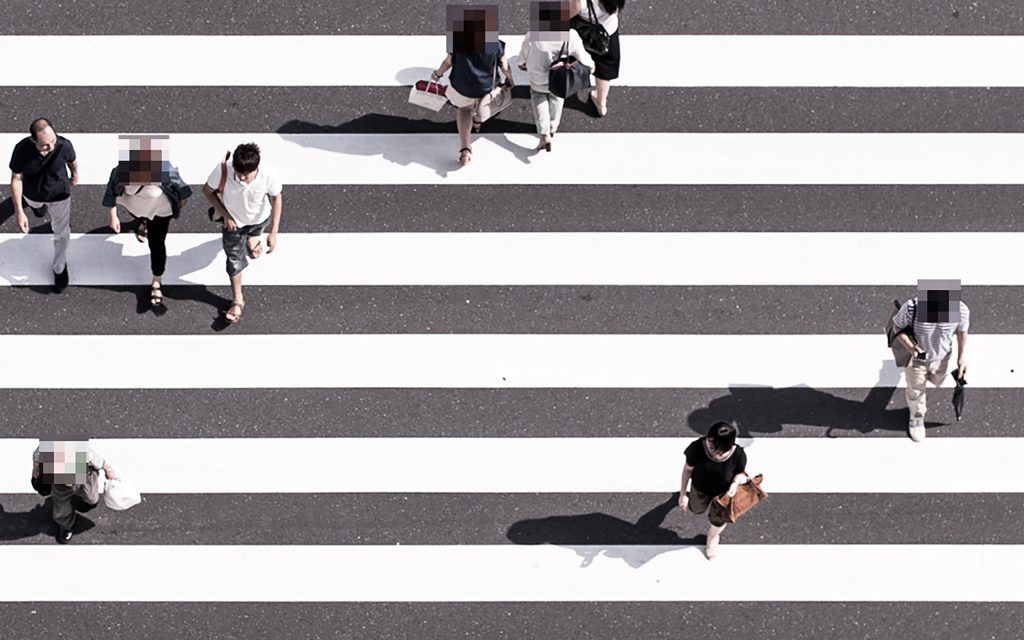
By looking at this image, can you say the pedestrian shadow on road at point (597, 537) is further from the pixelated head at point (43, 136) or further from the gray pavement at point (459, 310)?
the pixelated head at point (43, 136)

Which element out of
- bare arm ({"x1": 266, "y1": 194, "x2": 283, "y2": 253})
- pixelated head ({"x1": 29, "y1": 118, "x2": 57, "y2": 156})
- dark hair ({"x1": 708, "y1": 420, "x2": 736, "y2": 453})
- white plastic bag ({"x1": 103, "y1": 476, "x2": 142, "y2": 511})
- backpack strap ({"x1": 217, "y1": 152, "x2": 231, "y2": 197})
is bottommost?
white plastic bag ({"x1": 103, "y1": 476, "x2": 142, "y2": 511})

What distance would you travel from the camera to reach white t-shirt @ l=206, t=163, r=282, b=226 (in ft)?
29.0

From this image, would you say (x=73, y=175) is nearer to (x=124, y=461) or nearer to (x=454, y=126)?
(x=124, y=461)

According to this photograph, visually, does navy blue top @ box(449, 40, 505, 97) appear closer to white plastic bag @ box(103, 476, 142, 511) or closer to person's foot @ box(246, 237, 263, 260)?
person's foot @ box(246, 237, 263, 260)

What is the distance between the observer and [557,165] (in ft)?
33.4

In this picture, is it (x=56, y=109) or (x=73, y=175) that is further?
(x=56, y=109)

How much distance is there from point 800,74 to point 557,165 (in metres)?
2.20

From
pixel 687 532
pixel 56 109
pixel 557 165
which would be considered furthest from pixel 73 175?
pixel 687 532

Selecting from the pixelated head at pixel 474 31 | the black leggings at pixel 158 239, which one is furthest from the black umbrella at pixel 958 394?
the black leggings at pixel 158 239

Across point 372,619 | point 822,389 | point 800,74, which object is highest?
point 800,74

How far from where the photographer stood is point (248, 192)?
884 centimetres

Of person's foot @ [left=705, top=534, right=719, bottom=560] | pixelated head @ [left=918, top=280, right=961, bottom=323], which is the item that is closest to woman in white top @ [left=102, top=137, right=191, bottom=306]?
person's foot @ [left=705, top=534, right=719, bottom=560]

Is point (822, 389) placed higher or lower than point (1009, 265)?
lower

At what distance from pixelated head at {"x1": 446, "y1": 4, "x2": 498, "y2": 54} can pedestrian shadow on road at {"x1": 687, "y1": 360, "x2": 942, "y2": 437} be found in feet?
11.0
